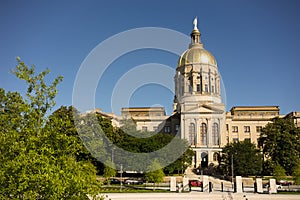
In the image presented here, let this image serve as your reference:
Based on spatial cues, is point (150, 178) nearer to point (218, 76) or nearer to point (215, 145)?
point (215, 145)

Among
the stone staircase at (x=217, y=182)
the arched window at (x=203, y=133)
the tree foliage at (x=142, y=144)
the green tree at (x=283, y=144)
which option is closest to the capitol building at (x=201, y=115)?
the arched window at (x=203, y=133)

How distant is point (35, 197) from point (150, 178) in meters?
24.0

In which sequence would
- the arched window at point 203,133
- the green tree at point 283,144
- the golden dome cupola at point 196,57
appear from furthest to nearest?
the golden dome cupola at point 196,57 → the arched window at point 203,133 → the green tree at point 283,144

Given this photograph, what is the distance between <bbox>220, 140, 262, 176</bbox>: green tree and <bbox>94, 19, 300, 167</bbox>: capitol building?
12601 millimetres

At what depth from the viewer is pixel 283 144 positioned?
54656 millimetres

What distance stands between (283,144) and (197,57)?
37.3 meters

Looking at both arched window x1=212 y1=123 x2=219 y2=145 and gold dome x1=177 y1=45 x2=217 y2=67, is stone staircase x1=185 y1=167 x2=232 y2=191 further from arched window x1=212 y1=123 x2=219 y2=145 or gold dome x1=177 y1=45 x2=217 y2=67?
gold dome x1=177 y1=45 x2=217 y2=67

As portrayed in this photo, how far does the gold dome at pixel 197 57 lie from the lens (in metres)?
85.2

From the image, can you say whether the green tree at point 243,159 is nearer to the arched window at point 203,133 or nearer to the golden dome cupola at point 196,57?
the arched window at point 203,133

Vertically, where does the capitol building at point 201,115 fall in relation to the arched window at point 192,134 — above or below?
above

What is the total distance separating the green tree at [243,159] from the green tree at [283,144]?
2.75 metres

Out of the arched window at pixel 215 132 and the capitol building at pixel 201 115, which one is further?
the arched window at pixel 215 132

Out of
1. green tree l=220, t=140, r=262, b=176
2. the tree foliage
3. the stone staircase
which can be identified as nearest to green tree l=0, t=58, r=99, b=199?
the stone staircase

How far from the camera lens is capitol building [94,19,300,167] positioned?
72938 millimetres
